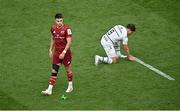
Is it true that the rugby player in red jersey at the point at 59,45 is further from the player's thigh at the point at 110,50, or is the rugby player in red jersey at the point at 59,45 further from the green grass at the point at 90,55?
the player's thigh at the point at 110,50

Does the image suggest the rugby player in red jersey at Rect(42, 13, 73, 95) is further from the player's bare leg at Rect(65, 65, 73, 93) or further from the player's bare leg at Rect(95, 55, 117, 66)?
the player's bare leg at Rect(95, 55, 117, 66)

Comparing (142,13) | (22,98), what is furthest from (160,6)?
(22,98)

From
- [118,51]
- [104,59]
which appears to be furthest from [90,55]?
[118,51]

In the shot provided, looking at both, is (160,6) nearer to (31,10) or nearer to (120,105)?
(31,10)

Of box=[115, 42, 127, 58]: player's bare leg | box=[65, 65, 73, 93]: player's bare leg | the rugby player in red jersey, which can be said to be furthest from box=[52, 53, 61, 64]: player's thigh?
box=[115, 42, 127, 58]: player's bare leg

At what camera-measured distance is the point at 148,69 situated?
52.4ft

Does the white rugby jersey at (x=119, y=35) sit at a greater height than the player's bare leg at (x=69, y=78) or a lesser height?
greater

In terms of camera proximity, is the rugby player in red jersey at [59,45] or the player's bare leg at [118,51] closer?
the rugby player in red jersey at [59,45]

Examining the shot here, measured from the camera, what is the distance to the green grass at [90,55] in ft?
46.5

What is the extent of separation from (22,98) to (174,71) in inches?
194

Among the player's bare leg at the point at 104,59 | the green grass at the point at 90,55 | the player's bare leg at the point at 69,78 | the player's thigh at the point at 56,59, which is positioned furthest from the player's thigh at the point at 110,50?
the player's thigh at the point at 56,59

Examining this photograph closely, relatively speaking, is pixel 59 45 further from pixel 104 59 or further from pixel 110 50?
pixel 110 50

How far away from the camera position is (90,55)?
16.9 metres

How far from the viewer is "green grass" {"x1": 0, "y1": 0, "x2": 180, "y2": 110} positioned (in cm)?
1418
